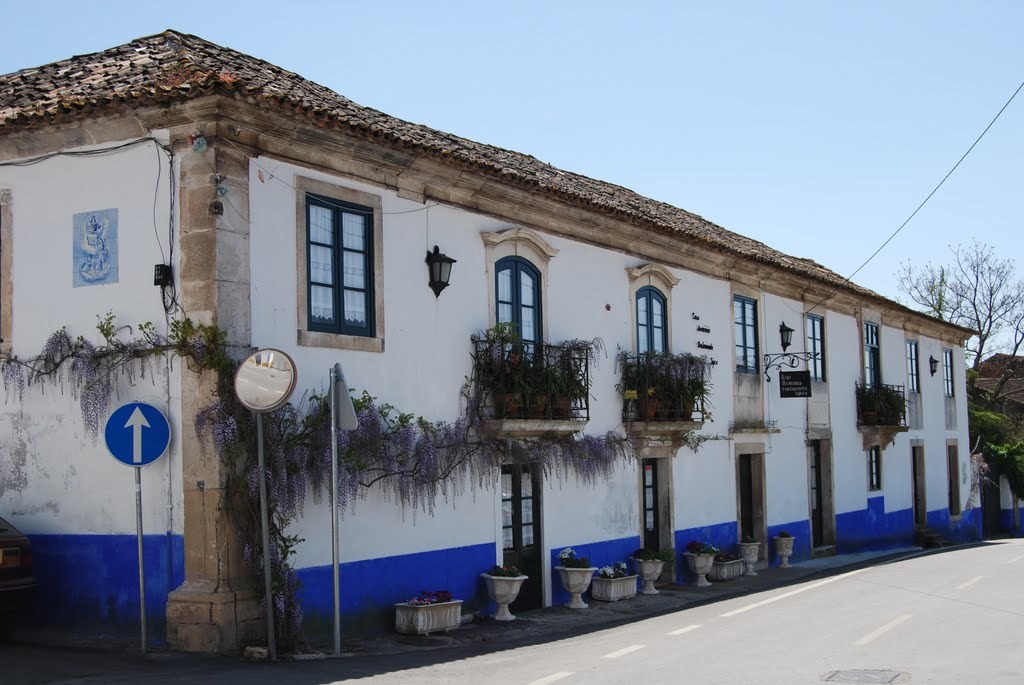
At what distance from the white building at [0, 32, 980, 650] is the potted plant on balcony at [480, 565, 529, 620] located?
21 cm

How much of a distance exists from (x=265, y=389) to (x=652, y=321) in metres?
9.47

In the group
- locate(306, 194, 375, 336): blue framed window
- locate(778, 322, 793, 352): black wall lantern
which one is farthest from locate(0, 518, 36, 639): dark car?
locate(778, 322, 793, 352): black wall lantern

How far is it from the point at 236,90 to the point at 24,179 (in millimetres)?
3084

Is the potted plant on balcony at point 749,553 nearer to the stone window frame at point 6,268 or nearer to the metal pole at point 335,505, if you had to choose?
the metal pole at point 335,505

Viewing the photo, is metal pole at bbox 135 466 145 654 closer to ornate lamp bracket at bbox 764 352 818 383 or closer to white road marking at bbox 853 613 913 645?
white road marking at bbox 853 613 913 645

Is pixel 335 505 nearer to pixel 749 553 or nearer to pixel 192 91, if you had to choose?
pixel 192 91

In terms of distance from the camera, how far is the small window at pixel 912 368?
30.3 m

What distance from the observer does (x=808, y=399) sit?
23.8m

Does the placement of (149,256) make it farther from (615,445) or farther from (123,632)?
(615,445)

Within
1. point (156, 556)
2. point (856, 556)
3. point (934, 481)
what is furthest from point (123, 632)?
point (934, 481)

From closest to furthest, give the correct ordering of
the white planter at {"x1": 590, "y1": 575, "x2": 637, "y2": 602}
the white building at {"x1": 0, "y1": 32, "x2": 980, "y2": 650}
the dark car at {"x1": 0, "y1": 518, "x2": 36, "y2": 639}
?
the dark car at {"x1": 0, "y1": 518, "x2": 36, "y2": 639}
the white building at {"x1": 0, "y1": 32, "x2": 980, "y2": 650}
the white planter at {"x1": 590, "y1": 575, "x2": 637, "y2": 602}

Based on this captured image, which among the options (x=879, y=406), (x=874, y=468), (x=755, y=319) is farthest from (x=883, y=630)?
(x=874, y=468)

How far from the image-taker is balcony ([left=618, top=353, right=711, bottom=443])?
17266 mm

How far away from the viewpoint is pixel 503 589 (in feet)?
45.1
